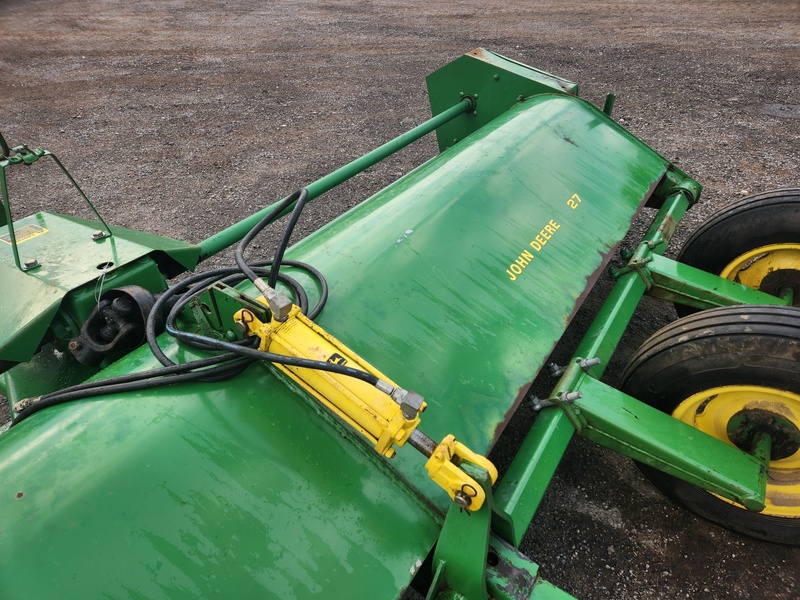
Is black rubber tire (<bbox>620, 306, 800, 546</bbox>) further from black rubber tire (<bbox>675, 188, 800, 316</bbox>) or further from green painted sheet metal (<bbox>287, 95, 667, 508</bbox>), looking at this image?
black rubber tire (<bbox>675, 188, 800, 316</bbox>)

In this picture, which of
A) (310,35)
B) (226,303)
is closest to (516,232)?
(226,303)

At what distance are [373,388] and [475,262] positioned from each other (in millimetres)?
848

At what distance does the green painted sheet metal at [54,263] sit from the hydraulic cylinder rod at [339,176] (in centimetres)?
21

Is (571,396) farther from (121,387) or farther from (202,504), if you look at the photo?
(121,387)

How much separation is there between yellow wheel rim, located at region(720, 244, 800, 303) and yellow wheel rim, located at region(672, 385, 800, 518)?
3.05ft

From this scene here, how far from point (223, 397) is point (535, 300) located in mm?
1084

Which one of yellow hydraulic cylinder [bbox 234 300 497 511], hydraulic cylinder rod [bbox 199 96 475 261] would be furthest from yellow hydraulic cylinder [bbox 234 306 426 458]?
hydraulic cylinder rod [bbox 199 96 475 261]

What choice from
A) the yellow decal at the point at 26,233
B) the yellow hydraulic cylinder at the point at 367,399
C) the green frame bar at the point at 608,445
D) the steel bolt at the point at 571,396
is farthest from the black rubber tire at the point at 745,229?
the yellow decal at the point at 26,233

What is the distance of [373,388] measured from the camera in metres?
1.11

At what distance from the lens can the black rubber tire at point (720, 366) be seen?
1460 millimetres

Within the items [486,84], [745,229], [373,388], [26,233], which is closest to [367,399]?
[373,388]

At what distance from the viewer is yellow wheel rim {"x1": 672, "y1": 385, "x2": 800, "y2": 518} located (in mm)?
1521

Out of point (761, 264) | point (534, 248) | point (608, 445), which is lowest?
point (608, 445)

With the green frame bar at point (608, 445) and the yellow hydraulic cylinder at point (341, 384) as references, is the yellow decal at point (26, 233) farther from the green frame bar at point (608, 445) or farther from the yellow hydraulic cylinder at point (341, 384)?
the green frame bar at point (608, 445)
